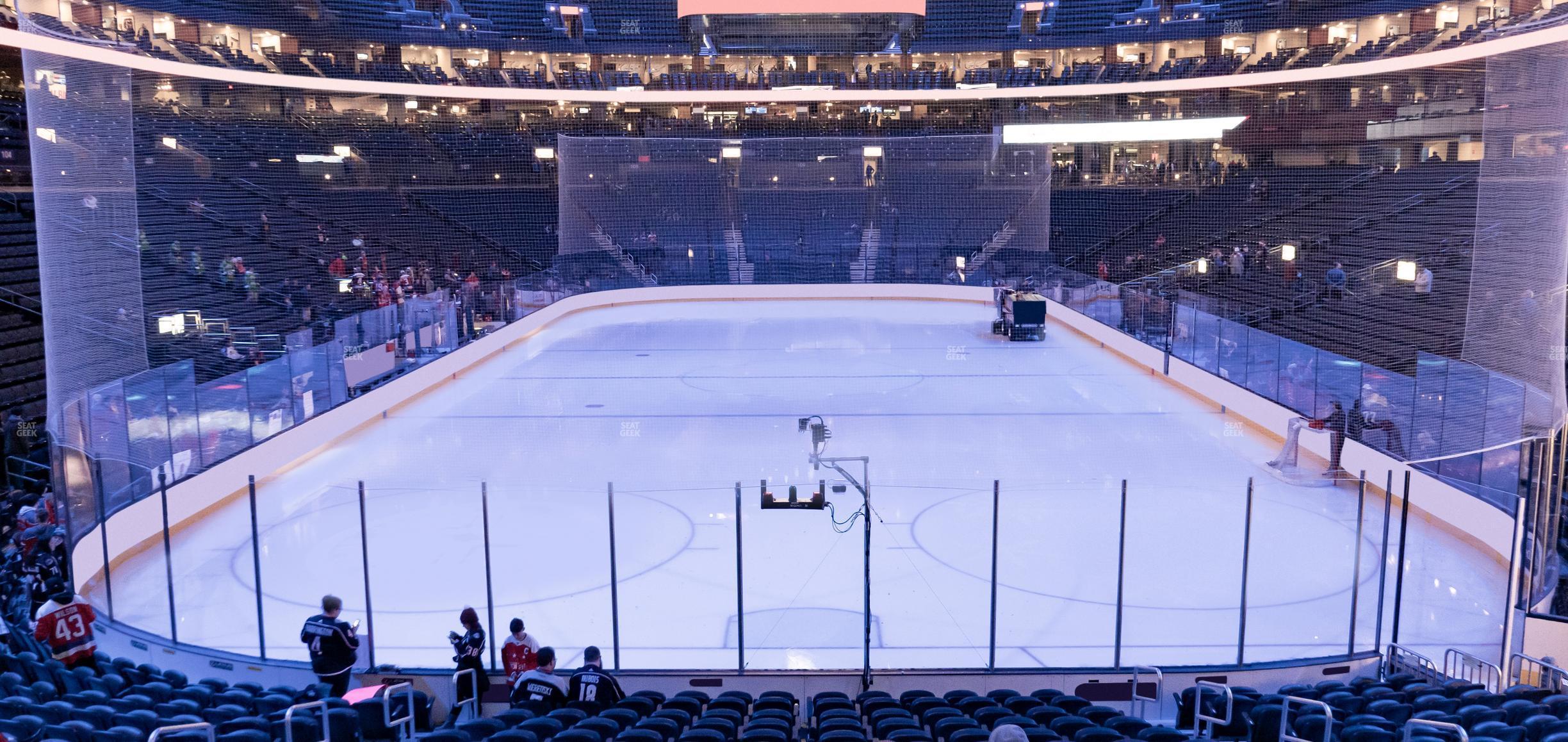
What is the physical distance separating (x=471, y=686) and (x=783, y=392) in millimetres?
7891

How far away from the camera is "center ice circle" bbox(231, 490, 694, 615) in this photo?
6.55 metres

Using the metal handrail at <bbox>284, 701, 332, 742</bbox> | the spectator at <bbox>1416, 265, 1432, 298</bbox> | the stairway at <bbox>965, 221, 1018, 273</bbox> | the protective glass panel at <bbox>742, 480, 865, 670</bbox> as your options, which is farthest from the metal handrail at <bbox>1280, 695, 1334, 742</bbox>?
the stairway at <bbox>965, 221, 1018, 273</bbox>

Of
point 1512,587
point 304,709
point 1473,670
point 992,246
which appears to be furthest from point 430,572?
point 992,246

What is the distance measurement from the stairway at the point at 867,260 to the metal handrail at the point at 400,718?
17216mm

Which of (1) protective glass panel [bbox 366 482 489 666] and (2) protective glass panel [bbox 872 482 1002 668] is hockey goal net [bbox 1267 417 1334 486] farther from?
(1) protective glass panel [bbox 366 482 489 666]

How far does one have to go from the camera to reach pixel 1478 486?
6.83 meters

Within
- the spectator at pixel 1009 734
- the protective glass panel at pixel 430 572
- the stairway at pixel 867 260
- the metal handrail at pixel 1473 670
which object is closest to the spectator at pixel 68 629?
the protective glass panel at pixel 430 572

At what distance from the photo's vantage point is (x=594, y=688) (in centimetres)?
454

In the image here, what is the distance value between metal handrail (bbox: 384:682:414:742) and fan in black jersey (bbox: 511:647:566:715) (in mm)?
399

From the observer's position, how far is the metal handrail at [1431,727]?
138 inches

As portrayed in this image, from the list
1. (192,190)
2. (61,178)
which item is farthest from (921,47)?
(61,178)

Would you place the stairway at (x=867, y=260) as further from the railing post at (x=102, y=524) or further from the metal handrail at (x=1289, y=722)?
the metal handrail at (x=1289, y=722)

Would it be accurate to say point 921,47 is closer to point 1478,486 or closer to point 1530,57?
point 1530,57

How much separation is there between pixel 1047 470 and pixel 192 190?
12.6 m
